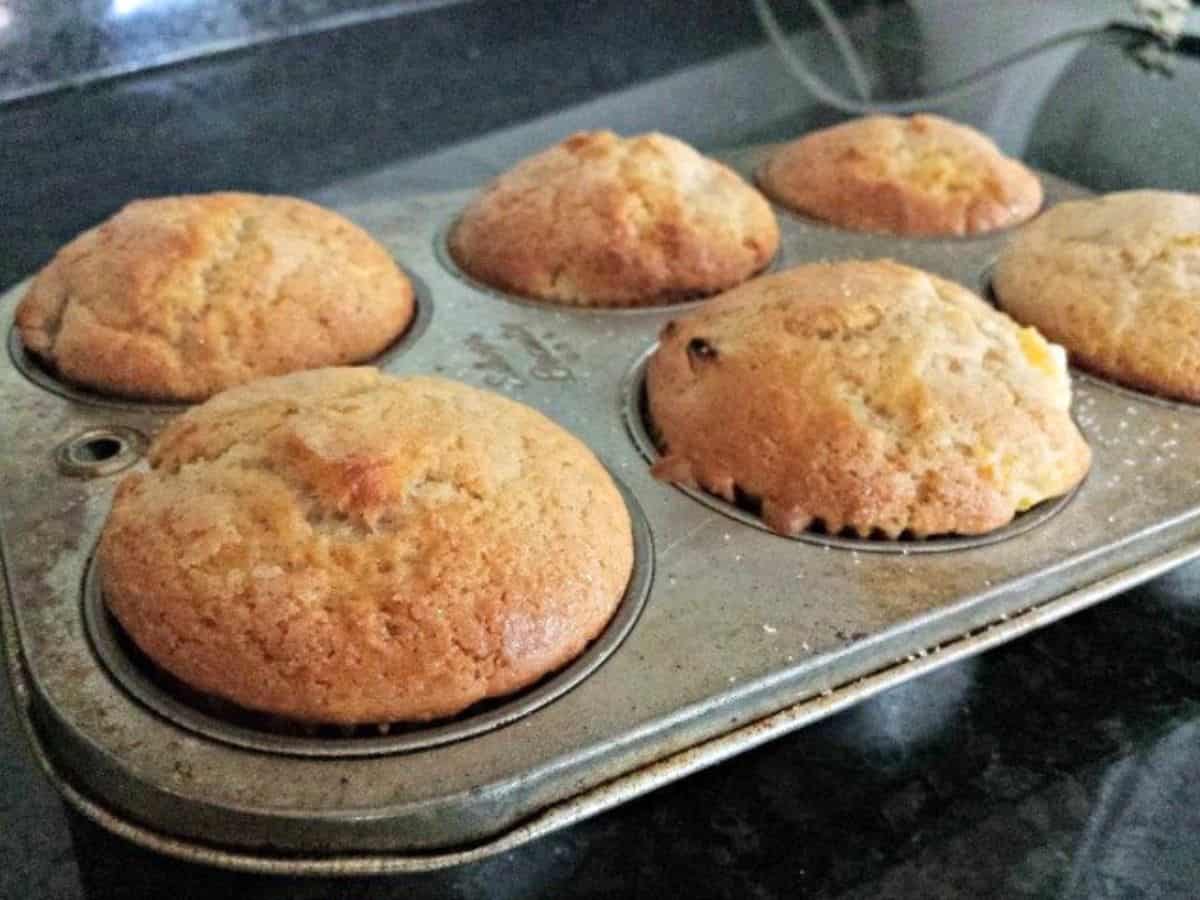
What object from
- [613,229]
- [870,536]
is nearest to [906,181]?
[613,229]

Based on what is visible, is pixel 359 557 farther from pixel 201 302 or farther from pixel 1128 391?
pixel 1128 391

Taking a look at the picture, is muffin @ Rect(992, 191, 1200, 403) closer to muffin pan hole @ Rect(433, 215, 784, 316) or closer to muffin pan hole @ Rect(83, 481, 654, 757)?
muffin pan hole @ Rect(433, 215, 784, 316)

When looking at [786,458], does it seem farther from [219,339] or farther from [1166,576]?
[219,339]

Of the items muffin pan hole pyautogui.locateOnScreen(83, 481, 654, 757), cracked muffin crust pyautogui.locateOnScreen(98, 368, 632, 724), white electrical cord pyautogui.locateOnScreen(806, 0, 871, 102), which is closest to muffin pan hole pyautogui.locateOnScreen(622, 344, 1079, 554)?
cracked muffin crust pyautogui.locateOnScreen(98, 368, 632, 724)

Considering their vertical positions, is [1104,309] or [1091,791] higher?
[1104,309]

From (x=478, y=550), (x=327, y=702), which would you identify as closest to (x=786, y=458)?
(x=478, y=550)

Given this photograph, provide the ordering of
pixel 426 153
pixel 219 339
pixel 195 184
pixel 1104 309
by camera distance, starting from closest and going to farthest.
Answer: pixel 219 339 < pixel 1104 309 < pixel 195 184 < pixel 426 153

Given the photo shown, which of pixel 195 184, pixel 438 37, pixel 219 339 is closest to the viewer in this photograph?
pixel 219 339
